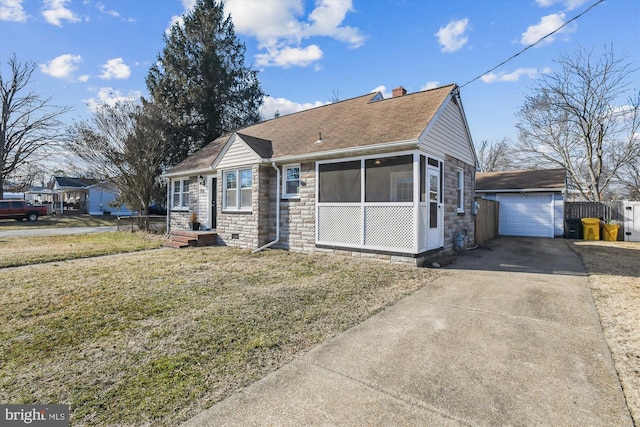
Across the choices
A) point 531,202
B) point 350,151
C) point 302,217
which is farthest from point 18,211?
point 531,202

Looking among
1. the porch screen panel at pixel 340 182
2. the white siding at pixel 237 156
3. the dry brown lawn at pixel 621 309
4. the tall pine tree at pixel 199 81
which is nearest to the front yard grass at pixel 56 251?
the white siding at pixel 237 156

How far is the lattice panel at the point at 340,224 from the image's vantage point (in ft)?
26.5

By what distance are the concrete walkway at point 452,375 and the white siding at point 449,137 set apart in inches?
173

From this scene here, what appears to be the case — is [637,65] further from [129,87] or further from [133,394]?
[129,87]

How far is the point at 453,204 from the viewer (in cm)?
933

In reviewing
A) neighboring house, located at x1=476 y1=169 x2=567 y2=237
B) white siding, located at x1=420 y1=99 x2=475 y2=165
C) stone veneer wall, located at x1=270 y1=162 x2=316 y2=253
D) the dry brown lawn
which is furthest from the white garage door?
stone veneer wall, located at x1=270 y1=162 x2=316 y2=253

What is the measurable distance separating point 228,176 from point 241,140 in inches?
60.4

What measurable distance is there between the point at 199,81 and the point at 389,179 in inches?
768

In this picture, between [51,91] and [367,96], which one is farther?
[51,91]

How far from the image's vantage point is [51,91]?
23.9m

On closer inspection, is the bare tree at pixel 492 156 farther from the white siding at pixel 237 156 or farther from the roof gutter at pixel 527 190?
the white siding at pixel 237 156

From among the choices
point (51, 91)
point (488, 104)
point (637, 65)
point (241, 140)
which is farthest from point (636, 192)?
point (51, 91)

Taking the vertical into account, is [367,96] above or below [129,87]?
below

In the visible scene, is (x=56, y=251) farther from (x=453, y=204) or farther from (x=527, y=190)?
(x=527, y=190)
